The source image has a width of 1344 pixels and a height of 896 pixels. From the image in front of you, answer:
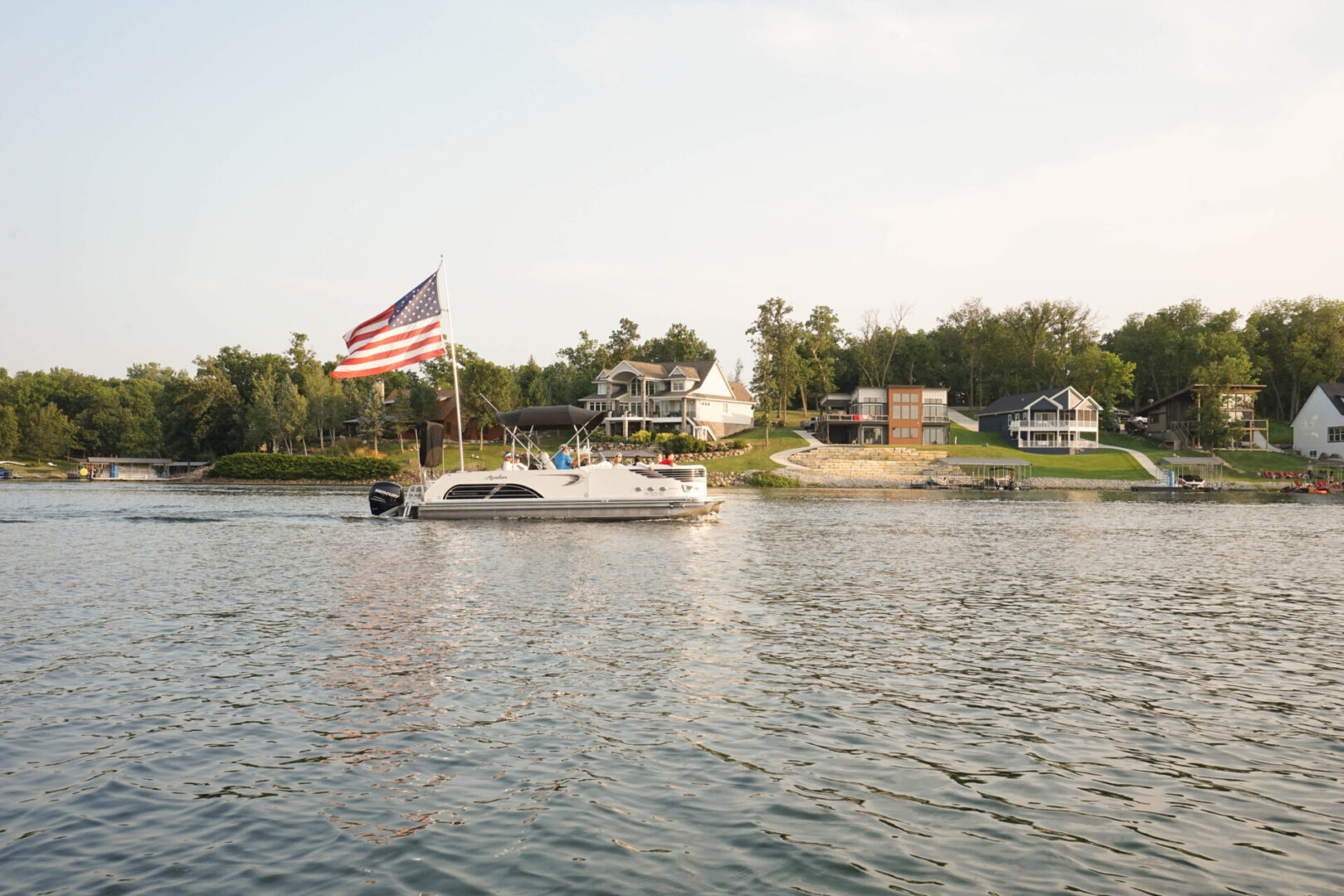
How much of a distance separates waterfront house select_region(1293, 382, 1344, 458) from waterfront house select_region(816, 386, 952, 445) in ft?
125

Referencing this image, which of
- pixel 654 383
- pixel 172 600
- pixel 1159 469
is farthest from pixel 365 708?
pixel 654 383

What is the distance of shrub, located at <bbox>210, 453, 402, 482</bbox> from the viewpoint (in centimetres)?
9504

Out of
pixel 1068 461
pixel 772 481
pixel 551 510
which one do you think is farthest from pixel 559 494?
pixel 1068 461

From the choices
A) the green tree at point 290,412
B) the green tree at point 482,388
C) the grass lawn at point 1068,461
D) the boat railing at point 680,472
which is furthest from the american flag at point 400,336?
the green tree at point 290,412

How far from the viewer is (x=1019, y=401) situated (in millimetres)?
110125

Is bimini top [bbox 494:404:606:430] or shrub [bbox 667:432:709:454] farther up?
bimini top [bbox 494:404:606:430]

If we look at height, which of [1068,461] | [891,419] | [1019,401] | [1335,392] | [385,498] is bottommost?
[385,498]

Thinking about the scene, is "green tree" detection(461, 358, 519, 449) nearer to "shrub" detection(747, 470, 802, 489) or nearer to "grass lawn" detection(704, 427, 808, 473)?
"grass lawn" detection(704, 427, 808, 473)

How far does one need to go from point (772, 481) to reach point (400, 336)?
170ft

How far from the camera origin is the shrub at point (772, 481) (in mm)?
84250

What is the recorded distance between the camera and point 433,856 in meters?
7.84

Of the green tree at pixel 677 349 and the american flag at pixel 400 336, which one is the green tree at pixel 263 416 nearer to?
the green tree at pixel 677 349

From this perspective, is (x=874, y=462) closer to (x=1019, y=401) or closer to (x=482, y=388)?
(x=1019, y=401)

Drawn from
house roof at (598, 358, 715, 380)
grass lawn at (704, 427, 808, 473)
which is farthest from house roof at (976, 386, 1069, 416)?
house roof at (598, 358, 715, 380)
